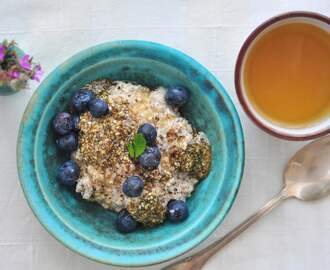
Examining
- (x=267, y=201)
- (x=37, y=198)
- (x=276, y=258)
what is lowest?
(x=276, y=258)

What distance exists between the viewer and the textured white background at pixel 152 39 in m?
1.30

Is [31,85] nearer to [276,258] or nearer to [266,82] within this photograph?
[266,82]

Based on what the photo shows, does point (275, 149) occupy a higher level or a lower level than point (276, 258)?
higher

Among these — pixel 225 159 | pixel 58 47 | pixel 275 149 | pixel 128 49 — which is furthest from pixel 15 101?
pixel 275 149

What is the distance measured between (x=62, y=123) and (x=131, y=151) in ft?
0.49

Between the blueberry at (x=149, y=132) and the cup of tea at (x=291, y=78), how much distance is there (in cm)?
21

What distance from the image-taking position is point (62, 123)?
1188 mm

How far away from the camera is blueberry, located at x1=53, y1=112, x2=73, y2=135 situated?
119cm

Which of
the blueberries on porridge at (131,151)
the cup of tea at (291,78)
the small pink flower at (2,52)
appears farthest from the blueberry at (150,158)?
the small pink flower at (2,52)

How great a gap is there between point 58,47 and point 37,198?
1.12ft

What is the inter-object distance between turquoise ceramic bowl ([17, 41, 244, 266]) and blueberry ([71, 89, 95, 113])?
2 centimetres

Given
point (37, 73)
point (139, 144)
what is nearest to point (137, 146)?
point (139, 144)

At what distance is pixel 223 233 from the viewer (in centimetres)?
131

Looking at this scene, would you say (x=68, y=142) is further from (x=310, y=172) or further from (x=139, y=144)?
(x=310, y=172)
